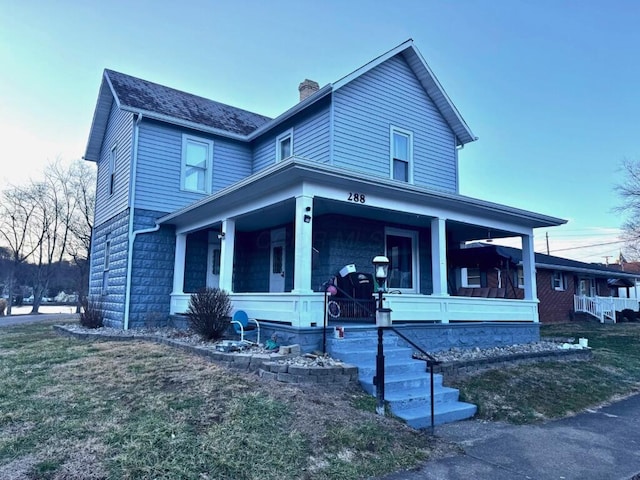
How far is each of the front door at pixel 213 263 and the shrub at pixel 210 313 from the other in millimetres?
4252

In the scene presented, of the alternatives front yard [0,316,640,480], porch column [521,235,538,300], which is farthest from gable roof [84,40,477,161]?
front yard [0,316,640,480]

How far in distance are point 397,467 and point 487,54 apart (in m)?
13.1

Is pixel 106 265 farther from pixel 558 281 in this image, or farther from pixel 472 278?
pixel 558 281

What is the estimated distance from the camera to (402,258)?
38.0 feet

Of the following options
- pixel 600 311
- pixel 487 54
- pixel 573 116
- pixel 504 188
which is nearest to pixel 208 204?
pixel 487 54

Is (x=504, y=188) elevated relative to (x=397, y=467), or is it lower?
elevated

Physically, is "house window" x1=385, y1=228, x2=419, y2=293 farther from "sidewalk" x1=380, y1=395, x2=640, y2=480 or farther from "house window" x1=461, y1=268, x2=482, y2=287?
"house window" x1=461, y1=268, x2=482, y2=287

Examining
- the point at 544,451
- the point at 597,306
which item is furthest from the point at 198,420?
the point at 597,306

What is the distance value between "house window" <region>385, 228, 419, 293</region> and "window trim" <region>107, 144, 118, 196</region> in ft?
27.8

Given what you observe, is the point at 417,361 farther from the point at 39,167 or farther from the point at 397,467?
the point at 39,167

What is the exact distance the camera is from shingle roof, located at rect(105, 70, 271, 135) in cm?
1263

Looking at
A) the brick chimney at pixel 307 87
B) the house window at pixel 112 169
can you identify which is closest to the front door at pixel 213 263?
the house window at pixel 112 169

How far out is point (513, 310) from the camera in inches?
406

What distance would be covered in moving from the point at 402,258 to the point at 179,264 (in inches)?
232
